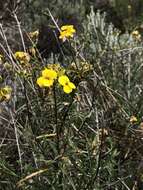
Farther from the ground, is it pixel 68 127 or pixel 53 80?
pixel 53 80

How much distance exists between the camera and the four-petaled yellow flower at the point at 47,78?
1500 millimetres

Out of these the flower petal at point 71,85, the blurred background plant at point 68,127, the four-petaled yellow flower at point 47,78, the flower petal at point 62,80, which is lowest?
the blurred background plant at point 68,127

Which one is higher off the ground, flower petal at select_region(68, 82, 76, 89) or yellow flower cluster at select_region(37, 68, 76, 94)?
yellow flower cluster at select_region(37, 68, 76, 94)

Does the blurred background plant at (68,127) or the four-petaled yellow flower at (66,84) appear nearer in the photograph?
the four-petaled yellow flower at (66,84)

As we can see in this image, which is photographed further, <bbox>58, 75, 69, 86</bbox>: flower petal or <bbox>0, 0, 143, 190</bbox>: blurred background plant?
<bbox>0, 0, 143, 190</bbox>: blurred background plant

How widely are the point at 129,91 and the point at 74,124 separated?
579 mm

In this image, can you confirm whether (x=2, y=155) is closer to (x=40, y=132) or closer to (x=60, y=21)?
(x=40, y=132)

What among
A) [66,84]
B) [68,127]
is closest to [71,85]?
[66,84]

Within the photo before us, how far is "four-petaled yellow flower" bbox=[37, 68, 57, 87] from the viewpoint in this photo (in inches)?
59.1

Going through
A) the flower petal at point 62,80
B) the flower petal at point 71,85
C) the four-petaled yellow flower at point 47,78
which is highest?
the four-petaled yellow flower at point 47,78

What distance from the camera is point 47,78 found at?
4.99 feet

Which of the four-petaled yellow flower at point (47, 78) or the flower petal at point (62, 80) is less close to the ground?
the four-petaled yellow flower at point (47, 78)

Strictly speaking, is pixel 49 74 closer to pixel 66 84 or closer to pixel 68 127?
pixel 66 84

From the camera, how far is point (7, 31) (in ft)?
16.0
